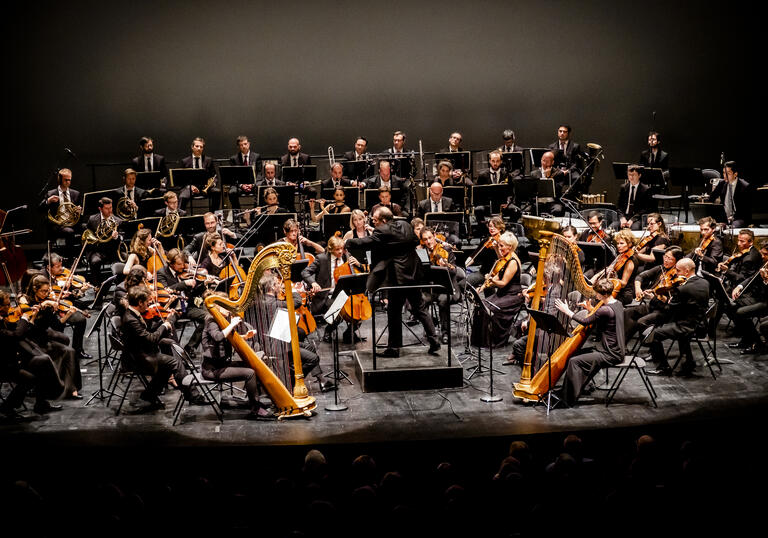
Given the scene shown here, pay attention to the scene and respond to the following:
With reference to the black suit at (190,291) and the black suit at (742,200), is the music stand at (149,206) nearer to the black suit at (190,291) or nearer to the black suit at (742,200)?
the black suit at (190,291)

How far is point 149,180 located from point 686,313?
7573 mm

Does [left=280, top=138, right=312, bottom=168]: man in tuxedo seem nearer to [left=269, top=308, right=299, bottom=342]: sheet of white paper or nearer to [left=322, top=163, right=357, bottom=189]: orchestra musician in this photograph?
[left=322, top=163, right=357, bottom=189]: orchestra musician

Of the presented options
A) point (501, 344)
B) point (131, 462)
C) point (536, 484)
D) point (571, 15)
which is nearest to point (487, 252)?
point (501, 344)

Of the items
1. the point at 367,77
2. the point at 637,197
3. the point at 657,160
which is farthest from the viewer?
the point at 367,77

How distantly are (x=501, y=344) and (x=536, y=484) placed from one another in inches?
180

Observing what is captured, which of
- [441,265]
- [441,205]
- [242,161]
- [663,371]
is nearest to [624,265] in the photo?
[663,371]

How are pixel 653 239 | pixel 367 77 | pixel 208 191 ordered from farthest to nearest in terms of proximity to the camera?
pixel 367 77 → pixel 208 191 → pixel 653 239

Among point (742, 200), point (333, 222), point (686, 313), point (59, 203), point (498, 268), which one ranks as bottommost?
point (686, 313)

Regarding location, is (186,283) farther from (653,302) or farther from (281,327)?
(653,302)

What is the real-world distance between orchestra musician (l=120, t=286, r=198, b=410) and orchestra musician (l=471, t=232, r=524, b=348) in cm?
311

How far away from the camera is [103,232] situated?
10.7m

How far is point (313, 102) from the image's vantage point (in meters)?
14.6

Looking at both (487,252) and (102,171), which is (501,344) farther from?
(102,171)

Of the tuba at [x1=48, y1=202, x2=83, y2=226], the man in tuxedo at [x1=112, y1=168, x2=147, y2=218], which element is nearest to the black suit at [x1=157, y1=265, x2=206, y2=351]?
the man in tuxedo at [x1=112, y1=168, x2=147, y2=218]
